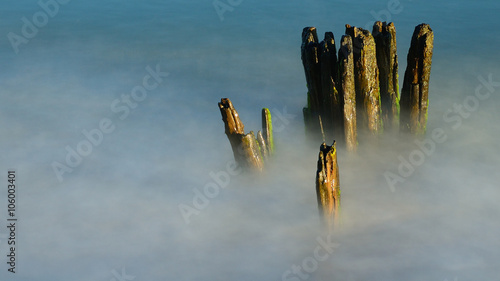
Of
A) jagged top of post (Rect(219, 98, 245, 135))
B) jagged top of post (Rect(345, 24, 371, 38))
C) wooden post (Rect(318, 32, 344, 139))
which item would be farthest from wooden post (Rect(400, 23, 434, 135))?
jagged top of post (Rect(219, 98, 245, 135))

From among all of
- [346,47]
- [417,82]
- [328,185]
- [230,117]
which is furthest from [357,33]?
A: [328,185]

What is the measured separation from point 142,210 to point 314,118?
310 cm

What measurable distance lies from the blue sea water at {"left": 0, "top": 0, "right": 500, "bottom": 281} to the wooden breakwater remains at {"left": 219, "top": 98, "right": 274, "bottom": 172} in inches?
13.1

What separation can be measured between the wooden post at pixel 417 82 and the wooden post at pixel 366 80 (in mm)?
511

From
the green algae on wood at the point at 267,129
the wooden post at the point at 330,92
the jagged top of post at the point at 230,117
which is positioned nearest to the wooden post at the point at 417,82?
the wooden post at the point at 330,92

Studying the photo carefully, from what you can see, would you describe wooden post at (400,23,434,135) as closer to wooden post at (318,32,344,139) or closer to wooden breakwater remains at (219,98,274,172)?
wooden post at (318,32,344,139)

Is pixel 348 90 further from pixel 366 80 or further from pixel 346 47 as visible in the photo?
pixel 346 47

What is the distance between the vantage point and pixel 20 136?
12836mm

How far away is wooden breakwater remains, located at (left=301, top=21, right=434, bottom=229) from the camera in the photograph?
32.8 ft

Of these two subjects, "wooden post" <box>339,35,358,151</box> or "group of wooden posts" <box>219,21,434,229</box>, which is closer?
"wooden post" <box>339,35,358,151</box>

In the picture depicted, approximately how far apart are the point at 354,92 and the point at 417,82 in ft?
3.64

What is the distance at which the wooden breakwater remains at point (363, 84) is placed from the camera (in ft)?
32.8

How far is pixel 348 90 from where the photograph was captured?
33.0ft

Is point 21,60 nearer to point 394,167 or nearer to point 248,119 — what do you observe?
point 248,119
